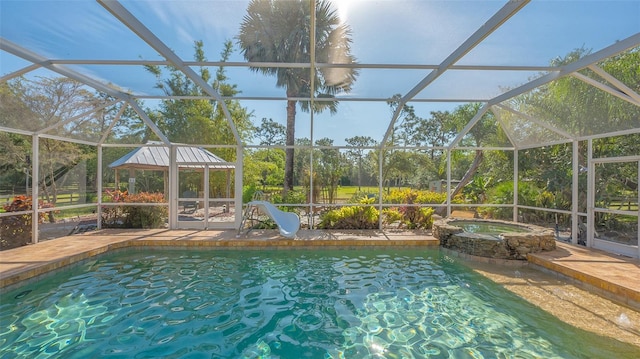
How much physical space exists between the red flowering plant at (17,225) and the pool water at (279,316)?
1921mm

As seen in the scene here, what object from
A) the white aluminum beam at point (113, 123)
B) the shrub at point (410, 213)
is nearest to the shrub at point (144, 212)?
the white aluminum beam at point (113, 123)

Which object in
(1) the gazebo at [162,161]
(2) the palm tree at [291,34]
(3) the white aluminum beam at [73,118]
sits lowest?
(1) the gazebo at [162,161]

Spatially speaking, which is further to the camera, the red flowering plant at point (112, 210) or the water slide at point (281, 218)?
the red flowering plant at point (112, 210)

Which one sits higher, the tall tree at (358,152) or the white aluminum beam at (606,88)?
the white aluminum beam at (606,88)

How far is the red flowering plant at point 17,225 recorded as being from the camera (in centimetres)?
577

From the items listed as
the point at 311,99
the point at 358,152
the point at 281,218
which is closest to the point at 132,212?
the point at 281,218

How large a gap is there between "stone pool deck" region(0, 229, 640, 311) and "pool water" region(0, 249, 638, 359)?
16.9 inches

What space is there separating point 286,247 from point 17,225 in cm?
545

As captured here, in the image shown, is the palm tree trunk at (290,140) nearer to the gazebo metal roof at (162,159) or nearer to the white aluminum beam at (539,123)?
the gazebo metal roof at (162,159)

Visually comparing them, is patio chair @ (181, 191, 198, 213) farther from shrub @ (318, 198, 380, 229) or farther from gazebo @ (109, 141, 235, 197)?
shrub @ (318, 198, 380, 229)

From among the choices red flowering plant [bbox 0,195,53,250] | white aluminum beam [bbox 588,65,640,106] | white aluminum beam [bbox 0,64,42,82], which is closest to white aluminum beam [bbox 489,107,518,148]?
white aluminum beam [bbox 588,65,640,106]

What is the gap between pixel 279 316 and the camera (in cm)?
361

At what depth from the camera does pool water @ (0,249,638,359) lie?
9.57 feet

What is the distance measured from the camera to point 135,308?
3738mm
